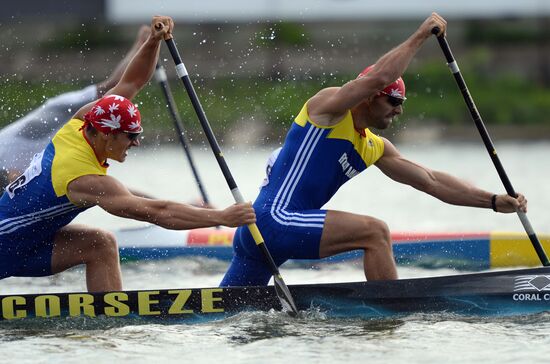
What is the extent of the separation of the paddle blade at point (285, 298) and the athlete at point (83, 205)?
56cm

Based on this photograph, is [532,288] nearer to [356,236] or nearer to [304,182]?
[356,236]

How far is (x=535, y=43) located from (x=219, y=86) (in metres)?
10.8

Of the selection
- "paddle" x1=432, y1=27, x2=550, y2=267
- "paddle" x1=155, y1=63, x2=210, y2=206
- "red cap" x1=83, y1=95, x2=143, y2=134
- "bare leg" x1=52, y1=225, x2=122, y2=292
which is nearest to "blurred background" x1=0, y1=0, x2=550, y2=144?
"paddle" x1=155, y1=63, x2=210, y2=206

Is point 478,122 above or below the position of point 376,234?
above

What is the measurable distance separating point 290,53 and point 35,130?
23.5 meters

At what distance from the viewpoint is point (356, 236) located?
8844 millimetres

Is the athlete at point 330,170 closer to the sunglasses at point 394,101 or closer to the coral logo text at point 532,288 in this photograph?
the sunglasses at point 394,101

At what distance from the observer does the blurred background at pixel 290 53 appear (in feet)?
101

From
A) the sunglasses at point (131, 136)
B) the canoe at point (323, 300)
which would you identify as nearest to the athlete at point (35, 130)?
the canoe at point (323, 300)

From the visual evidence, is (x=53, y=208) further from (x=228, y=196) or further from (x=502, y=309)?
(x=228, y=196)

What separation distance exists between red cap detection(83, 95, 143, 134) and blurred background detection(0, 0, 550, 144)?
736 inches

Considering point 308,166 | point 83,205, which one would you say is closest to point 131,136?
point 83,205

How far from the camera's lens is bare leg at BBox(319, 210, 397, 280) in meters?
8.84

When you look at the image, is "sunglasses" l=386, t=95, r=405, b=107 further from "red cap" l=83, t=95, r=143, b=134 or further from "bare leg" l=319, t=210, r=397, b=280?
"red cap" l=83, t=95, r=143, b=134
